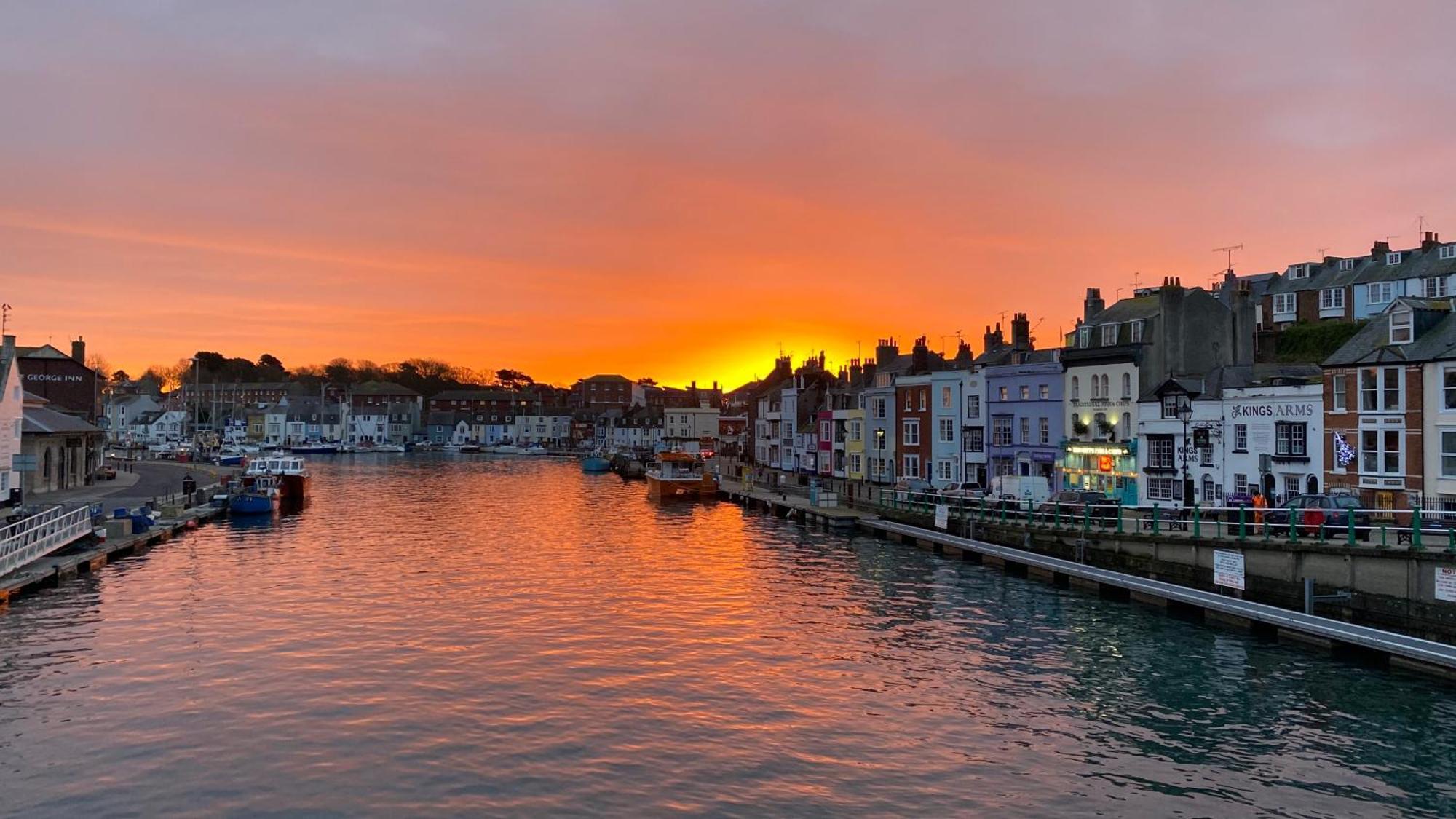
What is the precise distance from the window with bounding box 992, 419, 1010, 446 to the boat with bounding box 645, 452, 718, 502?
32.3 meters

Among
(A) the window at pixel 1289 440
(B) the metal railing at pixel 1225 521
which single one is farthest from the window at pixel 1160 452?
(A) the window at pixel 1289 440

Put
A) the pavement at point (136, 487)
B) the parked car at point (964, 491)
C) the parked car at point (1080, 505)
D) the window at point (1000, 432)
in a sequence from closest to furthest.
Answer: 1. the parked car at point (1080, 505)
2. the parked car at point (964, 491)
3. the pavement at point (136, 487)
4. the window at point (1000, 432)

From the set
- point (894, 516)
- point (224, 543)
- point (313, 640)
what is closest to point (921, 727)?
point (313, 640)

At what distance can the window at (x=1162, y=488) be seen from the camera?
5641 centimetres

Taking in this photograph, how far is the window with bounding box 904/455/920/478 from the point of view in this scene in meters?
82.6

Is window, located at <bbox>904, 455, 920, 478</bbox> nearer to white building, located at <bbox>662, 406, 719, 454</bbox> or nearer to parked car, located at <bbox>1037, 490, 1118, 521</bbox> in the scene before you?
parked car, located at <bbox>1037, 490, 1118, 521</bbox>

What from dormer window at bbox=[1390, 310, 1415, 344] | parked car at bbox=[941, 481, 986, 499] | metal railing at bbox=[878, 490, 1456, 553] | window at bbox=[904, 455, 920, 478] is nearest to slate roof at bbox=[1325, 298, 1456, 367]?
dormer window at bbox=[1390, 310, 1415, 344]

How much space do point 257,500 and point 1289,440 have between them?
2712 inches

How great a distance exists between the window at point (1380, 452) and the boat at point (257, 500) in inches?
2783

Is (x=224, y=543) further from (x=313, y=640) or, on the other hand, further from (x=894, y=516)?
(x=894, y=516)

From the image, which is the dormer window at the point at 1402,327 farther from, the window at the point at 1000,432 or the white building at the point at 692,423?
the white building at the point at 692,423

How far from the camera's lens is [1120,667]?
28953 mm

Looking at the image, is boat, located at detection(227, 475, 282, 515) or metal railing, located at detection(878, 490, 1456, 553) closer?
metal railing, located at detection(878, 490, 1456, 553)

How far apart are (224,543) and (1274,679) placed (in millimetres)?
54360
